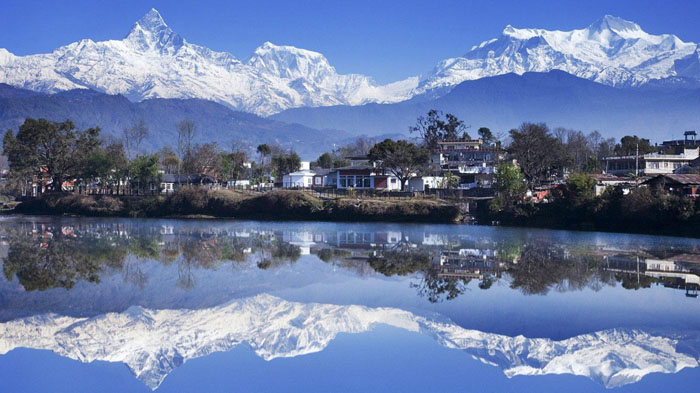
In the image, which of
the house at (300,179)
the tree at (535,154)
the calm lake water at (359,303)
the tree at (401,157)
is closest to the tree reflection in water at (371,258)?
the calm lake water at (359,303)

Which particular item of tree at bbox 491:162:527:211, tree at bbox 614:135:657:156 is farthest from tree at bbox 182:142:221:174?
tree at bbox 614:135:657:156

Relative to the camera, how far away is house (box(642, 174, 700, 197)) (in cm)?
4697

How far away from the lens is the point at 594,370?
15648 mm

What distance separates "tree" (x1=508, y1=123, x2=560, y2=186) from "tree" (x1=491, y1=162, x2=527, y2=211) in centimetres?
1231

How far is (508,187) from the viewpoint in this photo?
5538 cm

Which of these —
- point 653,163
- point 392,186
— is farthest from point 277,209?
point 653,163

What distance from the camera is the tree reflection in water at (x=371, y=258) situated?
25.6m

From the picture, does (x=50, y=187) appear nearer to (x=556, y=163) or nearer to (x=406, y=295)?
(x=556, y=163)

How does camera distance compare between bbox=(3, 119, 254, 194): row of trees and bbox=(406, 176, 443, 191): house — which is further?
bbox=(406, 176, 443, 191): house

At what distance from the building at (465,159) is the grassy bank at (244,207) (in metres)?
21.6

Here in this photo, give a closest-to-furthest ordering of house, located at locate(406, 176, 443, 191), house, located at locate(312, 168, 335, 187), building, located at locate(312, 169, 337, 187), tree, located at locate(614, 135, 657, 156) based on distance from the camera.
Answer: house, located at locate(406, 176, 443, 191) → building, located at locate(312, 169, 337, 187) → house, located at locate(312, 168, 335, 187) → tree, located at locate(614, 135, 657, 156)

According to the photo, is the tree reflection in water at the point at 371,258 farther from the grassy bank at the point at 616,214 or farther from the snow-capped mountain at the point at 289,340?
the grassy bank at the point at 616,214

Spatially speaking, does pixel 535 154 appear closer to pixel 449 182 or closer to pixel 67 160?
pixel 449 182

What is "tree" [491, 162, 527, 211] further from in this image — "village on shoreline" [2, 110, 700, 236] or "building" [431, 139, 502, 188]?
"building" [431, 139, 502, 188]
